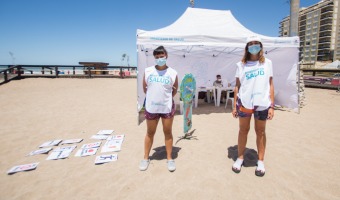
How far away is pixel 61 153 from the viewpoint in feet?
11.9

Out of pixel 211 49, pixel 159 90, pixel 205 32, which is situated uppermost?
pixel 205 32

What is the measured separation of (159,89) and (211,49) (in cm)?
753

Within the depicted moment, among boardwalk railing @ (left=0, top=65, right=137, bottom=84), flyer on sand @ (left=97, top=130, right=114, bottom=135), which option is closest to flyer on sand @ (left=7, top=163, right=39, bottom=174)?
flyer on sand @ (left=97, top=130, right=114, bottom=135)

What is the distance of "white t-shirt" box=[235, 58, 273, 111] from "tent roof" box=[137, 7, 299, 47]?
3.52 metres

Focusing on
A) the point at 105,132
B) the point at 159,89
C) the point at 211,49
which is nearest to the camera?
the point at 159,89

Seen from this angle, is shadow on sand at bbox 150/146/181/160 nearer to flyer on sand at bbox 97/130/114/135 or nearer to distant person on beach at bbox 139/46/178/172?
distant person on beach at bbox 139/46/178/172

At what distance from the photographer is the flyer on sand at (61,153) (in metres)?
3.49

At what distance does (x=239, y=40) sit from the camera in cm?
618

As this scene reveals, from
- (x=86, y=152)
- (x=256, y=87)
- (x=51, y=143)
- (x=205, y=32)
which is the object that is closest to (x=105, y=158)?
(x=86, y=152)

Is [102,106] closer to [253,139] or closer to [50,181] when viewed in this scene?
[50,181]

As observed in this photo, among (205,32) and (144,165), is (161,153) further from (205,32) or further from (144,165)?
(205,32)

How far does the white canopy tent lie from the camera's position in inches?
233

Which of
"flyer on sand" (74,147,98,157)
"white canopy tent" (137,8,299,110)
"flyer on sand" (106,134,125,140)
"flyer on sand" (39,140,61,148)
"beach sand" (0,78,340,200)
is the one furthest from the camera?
"white canopy tent" (137,8,299,110)

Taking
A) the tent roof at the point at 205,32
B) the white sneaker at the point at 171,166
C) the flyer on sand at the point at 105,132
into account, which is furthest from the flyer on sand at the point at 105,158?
the tent roof at the point at 205,32
